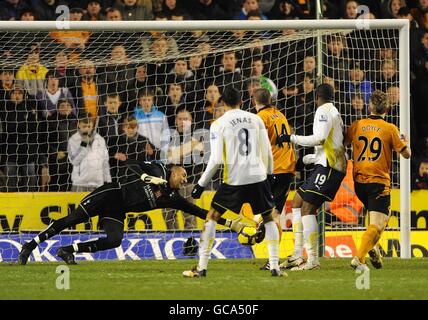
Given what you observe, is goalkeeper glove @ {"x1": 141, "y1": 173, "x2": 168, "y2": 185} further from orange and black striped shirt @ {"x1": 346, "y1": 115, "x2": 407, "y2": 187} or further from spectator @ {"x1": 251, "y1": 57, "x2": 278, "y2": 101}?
spectator @ {"x1": 251, "y1": 57, "x2": 278, "y2": 101}

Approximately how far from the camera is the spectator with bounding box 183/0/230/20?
19094mm

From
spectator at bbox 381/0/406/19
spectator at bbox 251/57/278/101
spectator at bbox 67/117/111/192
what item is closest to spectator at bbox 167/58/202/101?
spectator at bbox 251/57/278/101

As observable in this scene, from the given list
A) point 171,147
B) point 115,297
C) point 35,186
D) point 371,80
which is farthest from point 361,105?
point 115,297

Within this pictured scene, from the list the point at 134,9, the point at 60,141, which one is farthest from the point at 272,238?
the point at 134,9

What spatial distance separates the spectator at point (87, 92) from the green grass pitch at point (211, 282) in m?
3.13

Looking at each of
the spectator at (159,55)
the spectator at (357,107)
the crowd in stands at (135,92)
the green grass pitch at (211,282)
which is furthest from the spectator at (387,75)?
the green grass pitch at (211,282)

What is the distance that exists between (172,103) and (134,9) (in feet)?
8.80

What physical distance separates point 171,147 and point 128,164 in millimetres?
2448

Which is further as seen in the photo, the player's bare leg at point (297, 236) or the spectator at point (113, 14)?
the spectator at point (113, 14)

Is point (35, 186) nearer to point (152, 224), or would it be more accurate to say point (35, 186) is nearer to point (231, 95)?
point (152, 224)

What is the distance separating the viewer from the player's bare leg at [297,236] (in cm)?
1348

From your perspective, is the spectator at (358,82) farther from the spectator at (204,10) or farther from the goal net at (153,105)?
the spectator at (204,10)

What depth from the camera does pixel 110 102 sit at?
16.7m

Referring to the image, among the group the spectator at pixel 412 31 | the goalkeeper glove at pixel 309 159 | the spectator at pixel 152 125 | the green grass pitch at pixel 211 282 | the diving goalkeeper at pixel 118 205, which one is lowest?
the green grass pitch at pixel 211 282
